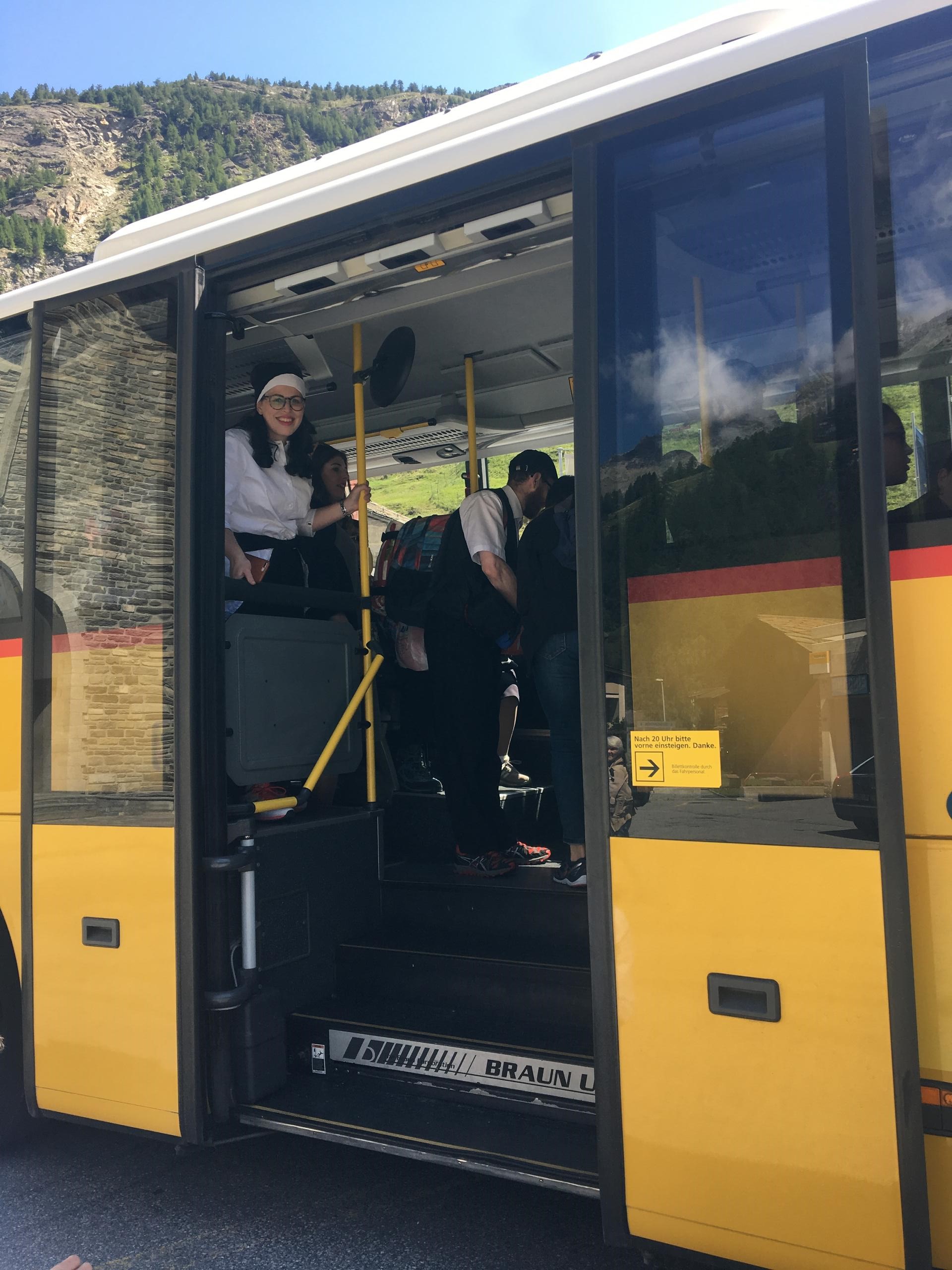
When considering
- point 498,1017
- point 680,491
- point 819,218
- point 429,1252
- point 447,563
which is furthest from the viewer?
point 447,563

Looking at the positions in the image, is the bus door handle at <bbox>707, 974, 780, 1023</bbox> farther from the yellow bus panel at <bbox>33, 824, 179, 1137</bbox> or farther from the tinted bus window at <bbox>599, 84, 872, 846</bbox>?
the yellow bus panel at <bbox>33, 824, 179, 1137</bbox>

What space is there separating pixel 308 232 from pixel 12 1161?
10.8 ft

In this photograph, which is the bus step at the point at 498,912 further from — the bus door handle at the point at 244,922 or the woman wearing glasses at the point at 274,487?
the woman wearing glasses at the point at 274,487

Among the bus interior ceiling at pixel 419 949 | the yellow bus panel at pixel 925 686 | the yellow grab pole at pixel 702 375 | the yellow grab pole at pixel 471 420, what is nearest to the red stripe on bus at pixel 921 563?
the yellow bus panel at pixel 925 686

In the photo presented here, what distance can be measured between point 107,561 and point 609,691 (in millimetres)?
1718

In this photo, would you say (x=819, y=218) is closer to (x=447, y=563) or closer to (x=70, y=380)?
(x=447, y=563)

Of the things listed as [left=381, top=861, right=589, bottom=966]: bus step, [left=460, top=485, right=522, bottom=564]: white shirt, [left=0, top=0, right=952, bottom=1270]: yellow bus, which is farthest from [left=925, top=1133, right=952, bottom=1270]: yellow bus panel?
[left=460, top=485, right=522, bottom=564]: white shirt

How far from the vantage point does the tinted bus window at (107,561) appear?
296cm

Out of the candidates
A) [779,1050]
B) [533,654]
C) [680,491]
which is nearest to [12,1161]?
[533,654]

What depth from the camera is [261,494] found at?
12.0 ft

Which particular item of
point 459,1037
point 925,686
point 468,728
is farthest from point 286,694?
point 925,686

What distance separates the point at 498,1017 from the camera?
10.0ft

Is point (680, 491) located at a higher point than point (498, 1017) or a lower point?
higher

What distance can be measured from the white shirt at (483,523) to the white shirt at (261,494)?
0.65 meters
